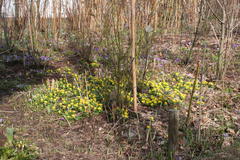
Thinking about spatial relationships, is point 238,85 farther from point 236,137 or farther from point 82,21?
point 82,21

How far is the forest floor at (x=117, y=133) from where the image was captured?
2465 millimetres

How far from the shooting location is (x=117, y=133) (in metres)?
2.81

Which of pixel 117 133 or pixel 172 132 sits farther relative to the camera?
pixel 117 133

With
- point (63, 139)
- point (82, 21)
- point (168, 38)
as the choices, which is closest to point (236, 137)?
point (63, 139)

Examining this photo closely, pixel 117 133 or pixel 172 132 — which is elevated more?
pixel 172 132

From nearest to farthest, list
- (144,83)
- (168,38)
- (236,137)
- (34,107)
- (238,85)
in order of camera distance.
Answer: (236,137) < (34,107) < (144,83) < (238,85) < (168,38)

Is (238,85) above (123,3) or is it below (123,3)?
below

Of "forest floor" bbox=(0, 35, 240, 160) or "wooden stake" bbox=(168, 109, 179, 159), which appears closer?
"wooden stake" bbox=(168, 109, 179, 159)

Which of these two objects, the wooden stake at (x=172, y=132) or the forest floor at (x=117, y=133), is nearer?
the wooden stake at (x=172, y=132)

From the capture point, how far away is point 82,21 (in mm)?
4695

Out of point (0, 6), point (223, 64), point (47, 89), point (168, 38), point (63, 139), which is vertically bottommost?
point (63, 139)

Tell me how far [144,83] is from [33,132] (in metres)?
1.69

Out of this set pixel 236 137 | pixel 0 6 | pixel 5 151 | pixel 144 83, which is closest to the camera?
pixel 5 151

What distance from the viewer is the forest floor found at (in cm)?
246
